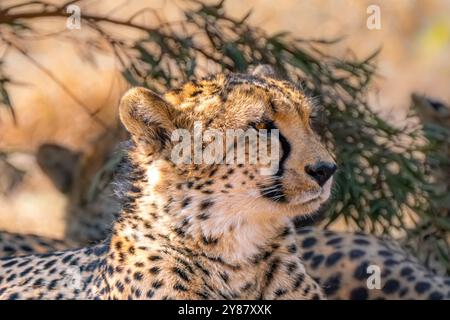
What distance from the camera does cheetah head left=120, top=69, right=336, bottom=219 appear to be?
3.09 meters

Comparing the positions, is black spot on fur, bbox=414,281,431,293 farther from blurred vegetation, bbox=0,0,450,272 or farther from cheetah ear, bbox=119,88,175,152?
cheetah ear, bbox=119,88,175,152

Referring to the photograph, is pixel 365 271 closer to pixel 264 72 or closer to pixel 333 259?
pixel 333 259

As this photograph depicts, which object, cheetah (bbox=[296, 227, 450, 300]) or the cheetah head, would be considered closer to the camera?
the cheetah head

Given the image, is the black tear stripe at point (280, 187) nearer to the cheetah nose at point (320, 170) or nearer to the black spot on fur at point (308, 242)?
the cheetah nose at point (320, 170)

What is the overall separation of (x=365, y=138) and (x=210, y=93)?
1.89m

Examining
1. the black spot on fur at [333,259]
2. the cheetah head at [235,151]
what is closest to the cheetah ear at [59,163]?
the black spot on fur at [333,259]

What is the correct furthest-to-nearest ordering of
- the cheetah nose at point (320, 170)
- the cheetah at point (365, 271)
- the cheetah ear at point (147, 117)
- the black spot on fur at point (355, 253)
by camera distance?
the black spot on fur at point (355, 253) → the cheetah at point (365, 271) → the cheetah ear at point (147, 117) → the cheetah nose at point (320, 170)

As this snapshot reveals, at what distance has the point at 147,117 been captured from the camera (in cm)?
320

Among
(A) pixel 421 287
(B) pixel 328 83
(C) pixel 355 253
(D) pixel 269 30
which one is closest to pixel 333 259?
(C) pixel 355 253

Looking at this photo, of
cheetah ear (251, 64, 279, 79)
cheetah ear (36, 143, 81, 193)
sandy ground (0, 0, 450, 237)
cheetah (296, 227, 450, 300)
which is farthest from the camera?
sandy ground (0, 0, 450, 237)

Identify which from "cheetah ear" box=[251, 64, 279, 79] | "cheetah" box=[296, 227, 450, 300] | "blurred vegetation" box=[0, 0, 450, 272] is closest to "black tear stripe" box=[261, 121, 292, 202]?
"cheetah ear" box=[251, 64, 279, 79]

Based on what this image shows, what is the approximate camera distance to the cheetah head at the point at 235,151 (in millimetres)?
3094

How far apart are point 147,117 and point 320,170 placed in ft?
1.58

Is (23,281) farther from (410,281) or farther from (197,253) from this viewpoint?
(410,281)
